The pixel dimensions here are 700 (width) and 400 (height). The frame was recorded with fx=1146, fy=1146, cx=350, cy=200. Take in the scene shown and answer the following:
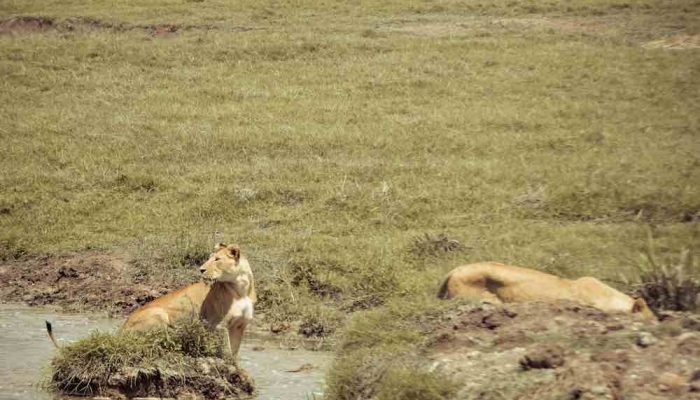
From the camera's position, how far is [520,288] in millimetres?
Answer: 10125

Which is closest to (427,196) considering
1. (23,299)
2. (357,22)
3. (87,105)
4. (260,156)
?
(260,156)

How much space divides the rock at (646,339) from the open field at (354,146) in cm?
406

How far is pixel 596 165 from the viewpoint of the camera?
16609 mm

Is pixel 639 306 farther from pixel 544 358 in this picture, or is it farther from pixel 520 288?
pixel 544 358

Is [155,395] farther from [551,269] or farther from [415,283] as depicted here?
[551,269]

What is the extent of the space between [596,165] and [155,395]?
28.9 ft

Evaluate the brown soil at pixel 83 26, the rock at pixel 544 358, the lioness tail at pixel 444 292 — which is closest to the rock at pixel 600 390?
the rock at pixel 544 358

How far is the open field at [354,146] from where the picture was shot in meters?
13.6

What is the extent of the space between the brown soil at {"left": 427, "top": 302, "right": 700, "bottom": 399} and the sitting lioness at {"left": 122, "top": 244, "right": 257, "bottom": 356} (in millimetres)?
2105

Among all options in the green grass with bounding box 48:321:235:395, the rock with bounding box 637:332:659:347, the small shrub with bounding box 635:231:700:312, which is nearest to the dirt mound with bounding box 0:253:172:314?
the green grass with bounding box 48:321:235:395

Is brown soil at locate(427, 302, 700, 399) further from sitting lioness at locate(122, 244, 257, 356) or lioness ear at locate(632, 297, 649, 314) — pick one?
sitting lioness at locate(122, 244, 257, 356)

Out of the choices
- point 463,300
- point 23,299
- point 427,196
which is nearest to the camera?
point 463,300

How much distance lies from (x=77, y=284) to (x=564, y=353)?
7.66m

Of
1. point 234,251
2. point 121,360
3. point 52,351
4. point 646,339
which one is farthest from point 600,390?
point 52,351
